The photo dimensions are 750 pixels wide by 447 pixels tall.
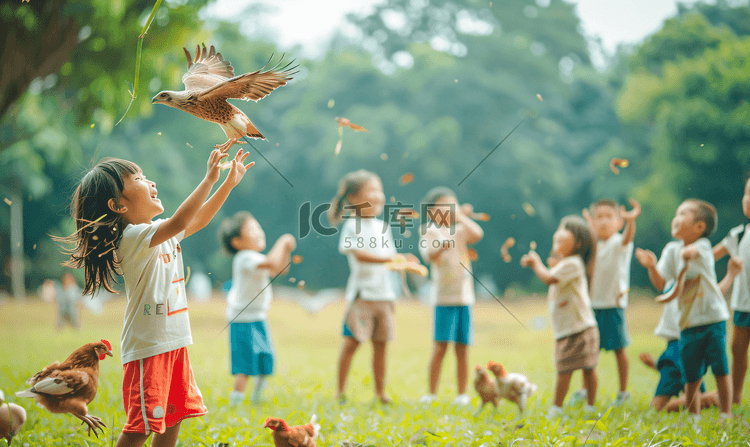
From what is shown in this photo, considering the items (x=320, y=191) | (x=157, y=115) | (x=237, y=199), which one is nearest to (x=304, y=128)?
(x=320, y=191)

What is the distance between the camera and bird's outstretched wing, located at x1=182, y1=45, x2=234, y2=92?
1.88 metres

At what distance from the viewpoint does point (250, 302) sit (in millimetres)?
3227

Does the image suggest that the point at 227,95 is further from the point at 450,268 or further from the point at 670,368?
the point at 670,368

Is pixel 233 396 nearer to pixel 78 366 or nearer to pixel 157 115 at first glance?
pixel 78 366

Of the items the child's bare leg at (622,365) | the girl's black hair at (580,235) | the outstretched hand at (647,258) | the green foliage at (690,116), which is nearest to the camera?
the outstretched hand at (647,258)

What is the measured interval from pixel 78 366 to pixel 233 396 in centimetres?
131

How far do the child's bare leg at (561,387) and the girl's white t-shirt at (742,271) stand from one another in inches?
40.1

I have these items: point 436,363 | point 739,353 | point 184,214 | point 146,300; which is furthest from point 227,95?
point 739,353

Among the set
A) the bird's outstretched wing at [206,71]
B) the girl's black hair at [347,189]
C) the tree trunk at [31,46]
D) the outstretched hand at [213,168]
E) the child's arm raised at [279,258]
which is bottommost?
the child's arm raised at [279,258]

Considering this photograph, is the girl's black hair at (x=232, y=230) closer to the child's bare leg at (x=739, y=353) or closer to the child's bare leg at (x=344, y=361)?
the child's bare leg at (x=344, y=361)

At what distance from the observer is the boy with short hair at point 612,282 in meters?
3.06

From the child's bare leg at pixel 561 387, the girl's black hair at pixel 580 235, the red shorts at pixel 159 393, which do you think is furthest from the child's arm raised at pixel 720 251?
the red shorts at pixel 159 393

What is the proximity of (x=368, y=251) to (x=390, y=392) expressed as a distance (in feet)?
4.08

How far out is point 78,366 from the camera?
191cm
